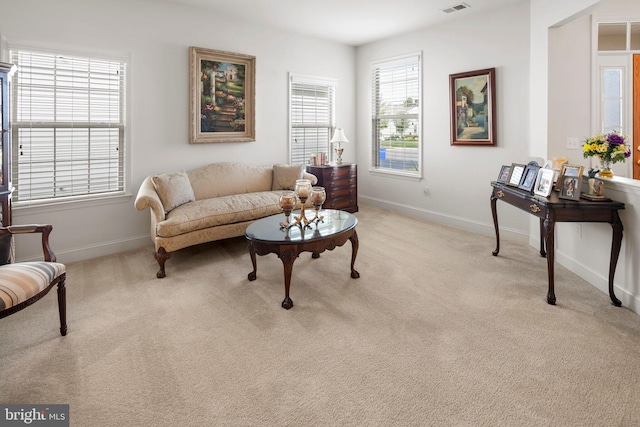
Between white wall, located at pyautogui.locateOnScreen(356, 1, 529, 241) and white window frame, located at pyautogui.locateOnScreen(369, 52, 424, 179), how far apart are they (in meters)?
0.08

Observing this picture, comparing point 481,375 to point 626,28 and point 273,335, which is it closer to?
Answer: point 273,335

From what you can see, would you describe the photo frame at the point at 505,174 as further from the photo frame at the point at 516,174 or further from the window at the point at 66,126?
the window at the point at 66,126

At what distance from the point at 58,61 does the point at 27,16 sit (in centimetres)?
43

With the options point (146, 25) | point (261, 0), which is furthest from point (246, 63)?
point (146, 25)

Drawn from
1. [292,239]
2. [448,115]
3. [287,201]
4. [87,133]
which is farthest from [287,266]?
[448,115]

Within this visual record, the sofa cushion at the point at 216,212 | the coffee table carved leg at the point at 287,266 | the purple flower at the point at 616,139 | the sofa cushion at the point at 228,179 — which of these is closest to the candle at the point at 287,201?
the coffee table carved leg at the point at 287,266

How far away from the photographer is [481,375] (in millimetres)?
2035

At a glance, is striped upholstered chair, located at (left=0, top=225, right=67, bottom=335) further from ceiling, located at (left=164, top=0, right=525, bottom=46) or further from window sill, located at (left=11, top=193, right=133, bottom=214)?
ceiling, located at (left=164, top=0, right=525, bottom=46)

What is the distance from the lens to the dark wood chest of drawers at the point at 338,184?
5.84 metres

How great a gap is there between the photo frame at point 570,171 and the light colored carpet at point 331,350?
938 millimetres

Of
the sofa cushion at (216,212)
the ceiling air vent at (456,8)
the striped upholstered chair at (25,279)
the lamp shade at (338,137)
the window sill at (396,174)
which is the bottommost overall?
Result: the striped upholstered chair at (25,279)

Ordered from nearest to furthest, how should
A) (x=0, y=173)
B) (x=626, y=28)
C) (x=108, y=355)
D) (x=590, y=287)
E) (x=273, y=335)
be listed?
(x=108, y=355)
(x=273, y=335)
(x=0, y=173)
(x=590, y=287)
(x=626, y=28)

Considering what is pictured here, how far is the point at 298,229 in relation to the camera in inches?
127

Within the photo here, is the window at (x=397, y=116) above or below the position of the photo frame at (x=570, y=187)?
above
